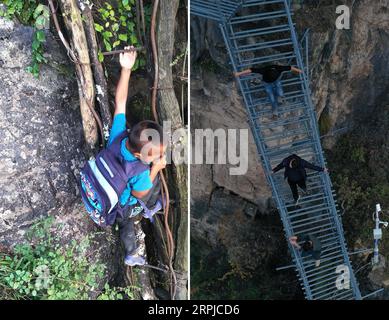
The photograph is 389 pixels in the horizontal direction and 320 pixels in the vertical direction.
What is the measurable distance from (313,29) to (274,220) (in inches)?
136

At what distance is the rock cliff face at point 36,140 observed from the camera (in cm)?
359

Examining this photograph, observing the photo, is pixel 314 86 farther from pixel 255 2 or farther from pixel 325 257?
pixel 325 257

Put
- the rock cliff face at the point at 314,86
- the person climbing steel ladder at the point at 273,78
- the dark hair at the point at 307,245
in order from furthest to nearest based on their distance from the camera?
1. the rock cliff face at the point at 314,86
2. the dark hair at the point at 307,245
3. the person climbing steel ladder at the point at 273,78

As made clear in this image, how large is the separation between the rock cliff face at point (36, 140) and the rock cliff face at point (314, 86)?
8.62 feet

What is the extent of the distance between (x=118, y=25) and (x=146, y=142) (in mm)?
1163

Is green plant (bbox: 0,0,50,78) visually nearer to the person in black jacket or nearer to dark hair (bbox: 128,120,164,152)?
dark hair (bbox: 128,120,164,152)

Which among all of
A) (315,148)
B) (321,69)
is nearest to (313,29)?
(321,69)

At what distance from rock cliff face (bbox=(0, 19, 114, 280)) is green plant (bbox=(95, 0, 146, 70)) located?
0.42 m

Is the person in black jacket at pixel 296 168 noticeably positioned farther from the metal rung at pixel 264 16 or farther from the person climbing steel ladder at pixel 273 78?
the metal rung at pixel 264 16

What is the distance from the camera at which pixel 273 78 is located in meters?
5.05

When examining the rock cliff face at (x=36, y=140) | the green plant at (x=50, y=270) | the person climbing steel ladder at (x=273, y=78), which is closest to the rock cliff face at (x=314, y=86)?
the person climbing steel ladder at (x=273, y=78)

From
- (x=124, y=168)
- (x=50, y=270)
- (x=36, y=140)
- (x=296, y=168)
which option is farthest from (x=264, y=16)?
(x=50, y=270)

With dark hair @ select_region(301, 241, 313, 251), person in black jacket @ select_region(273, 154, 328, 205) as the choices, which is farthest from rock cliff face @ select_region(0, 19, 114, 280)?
dark hair @ select_region(301, 241, 313, 251)

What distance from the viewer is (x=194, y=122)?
6852 mm
